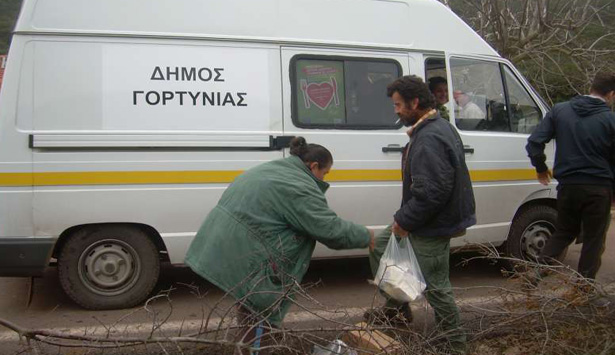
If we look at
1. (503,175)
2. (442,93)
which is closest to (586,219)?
(503,175)

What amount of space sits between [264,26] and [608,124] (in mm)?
2657

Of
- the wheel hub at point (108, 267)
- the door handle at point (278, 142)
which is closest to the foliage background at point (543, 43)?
the door handle at point (278, 142)

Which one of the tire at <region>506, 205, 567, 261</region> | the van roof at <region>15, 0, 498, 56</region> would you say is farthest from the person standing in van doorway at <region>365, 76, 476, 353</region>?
the tire at <region>506, 205, 567, 261</region>

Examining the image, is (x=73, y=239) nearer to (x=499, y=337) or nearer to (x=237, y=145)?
(x=237, y=145)

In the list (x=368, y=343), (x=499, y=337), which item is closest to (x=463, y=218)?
(x=499, y=337)

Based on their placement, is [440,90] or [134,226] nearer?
[134,226]

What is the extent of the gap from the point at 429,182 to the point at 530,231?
2507 millimetres

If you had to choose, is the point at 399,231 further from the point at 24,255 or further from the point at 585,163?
the point at 24,255

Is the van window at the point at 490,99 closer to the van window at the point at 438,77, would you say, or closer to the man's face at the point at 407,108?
the van window at the point at 438,77

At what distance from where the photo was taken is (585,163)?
4.21 meters

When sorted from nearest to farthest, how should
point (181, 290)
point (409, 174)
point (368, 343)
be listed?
1. point (368, 343)
2. point (409, 174)
3. point (181, 290)

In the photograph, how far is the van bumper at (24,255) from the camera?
400 centimetres

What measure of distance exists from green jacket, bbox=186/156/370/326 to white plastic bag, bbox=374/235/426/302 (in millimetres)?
441

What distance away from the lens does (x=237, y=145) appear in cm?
434
